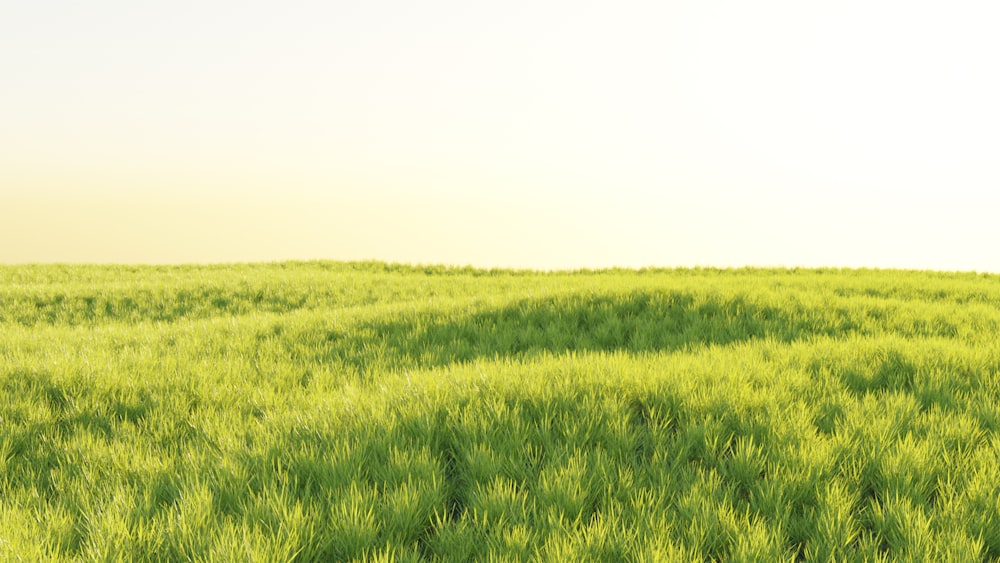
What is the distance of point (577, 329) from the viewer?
8.34 metres

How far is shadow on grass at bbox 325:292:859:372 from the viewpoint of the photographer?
7.23m

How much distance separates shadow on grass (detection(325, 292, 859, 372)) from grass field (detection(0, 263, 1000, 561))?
0.23 feet

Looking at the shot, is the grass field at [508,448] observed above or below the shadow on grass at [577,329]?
below

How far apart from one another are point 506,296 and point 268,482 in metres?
6.93

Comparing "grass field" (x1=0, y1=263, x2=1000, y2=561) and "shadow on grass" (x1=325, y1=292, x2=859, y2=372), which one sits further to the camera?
"shadow on grass" (x1=325, y1=292, x2=859, y2=372)

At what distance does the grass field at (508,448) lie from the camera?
10.1 ft

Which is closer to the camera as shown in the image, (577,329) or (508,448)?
(508,448)

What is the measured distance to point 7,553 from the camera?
2916 mm

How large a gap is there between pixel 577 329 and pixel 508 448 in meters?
4.57

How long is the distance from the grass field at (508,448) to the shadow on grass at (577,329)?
0.07m

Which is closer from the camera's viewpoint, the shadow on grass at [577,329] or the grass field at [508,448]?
the grass field at [508,448]

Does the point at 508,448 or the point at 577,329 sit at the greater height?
the point at 577,329

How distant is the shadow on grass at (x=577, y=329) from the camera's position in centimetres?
723

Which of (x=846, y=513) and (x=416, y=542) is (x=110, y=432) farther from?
(x=846, y=513)
